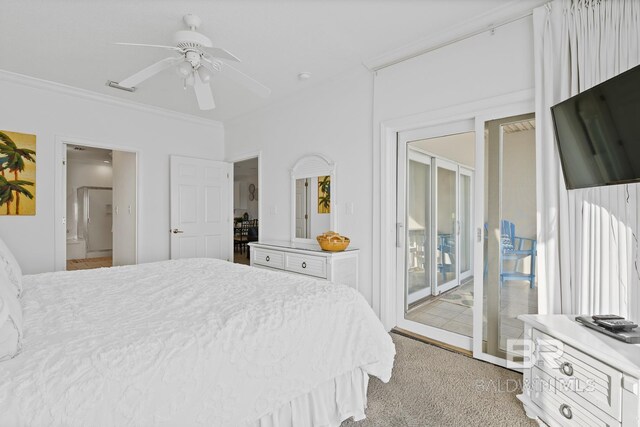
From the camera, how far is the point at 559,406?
1.62 m

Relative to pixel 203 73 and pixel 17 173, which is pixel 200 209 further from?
pixel 203 73

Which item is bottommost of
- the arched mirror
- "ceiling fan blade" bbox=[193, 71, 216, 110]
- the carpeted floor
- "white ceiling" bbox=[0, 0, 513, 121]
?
the carpeted floor

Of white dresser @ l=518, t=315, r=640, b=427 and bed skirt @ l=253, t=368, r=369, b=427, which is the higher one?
white dresser @ l=518, t=315, r=640, b=427

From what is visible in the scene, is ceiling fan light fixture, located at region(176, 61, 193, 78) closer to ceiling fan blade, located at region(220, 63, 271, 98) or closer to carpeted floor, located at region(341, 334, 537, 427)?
ceiling fan blade, located at region(220, 63, 271, 98)

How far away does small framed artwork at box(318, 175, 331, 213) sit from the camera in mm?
3674

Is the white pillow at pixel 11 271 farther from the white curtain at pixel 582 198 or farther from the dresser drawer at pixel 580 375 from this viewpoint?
the white curtain at pixel 582 198

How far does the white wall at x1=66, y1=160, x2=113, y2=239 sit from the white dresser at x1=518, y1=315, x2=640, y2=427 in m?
9.10

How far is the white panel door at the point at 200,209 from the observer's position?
181 inches

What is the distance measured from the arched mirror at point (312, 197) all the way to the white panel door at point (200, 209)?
1.66 meters

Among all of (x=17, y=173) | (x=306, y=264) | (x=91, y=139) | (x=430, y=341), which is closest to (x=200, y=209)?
(x=91, y=139)

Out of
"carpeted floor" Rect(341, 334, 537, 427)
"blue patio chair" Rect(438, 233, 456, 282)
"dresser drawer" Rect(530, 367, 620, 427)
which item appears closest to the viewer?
"dresser drawer" Rect(530, 367, 620, 427)

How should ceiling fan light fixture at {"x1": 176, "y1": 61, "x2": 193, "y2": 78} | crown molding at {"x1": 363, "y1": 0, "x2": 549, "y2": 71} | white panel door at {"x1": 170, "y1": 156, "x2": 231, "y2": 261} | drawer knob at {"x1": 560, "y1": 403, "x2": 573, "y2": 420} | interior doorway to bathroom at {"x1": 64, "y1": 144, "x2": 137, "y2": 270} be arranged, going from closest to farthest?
drawer knob at {"x1": 560, "y1": 403, "x2": 573, "y2": 420}
crown molding at {"x1": 363, "y1": 0, "x2": 549, "y2": 71}
ceiling fan light fixture at {"x1": 176, "y1": 61, "x2": 193, "y2": 78}
white panel door at {"x1": 170, "y1": 156, "x2": 231, "y2": 261}
interior doorway to bathroom at {"x1": 64, "y1": 144, "x2": 137, "y2": 270}

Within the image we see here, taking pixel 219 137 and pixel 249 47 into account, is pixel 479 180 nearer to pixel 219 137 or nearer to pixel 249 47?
pixel 249 47

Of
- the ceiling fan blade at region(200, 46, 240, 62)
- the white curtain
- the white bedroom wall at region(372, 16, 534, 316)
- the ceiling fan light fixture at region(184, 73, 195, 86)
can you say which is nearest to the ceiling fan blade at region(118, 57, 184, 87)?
the ceiling fan light fixture at region(184, 73, 195, 86)
